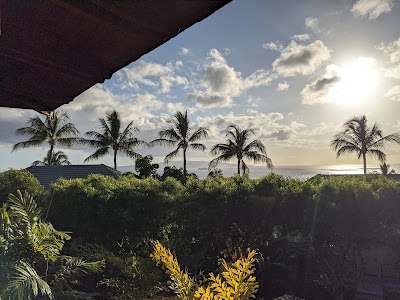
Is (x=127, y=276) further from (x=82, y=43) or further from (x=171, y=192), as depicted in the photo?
(x=82, y=43)

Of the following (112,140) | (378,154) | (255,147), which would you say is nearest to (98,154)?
(112,140)

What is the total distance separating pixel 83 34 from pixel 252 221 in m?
10.2

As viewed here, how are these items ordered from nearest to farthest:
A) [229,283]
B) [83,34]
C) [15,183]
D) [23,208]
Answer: [83,34]
[229,283]
[23,208]
[15,183]

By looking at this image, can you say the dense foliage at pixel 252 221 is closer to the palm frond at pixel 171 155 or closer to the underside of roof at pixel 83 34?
the underside of roof at pixel 83 34

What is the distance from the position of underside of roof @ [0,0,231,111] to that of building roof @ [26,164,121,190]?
19.6m

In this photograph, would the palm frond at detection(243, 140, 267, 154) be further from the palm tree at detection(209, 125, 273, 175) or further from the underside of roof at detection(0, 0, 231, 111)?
the underside of roof at detection(0, 0, 231, 111)

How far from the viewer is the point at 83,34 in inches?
52.4

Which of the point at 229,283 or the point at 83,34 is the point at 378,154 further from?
the point at 83,34

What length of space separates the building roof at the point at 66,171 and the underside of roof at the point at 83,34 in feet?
64.2

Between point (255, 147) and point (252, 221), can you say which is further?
point (255, 147)

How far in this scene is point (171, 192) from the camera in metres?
11.0

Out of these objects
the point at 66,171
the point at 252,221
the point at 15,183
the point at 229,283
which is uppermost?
the point at 66,171

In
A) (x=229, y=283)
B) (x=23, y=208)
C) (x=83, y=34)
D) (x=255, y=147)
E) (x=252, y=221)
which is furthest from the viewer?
(x=255, y=147)

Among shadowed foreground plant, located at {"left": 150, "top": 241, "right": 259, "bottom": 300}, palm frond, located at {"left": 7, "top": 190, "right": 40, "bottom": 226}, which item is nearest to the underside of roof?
shadowed foreground plant, located at {"left": 150, "top": 241, "right": 259, "bottom": 300}
